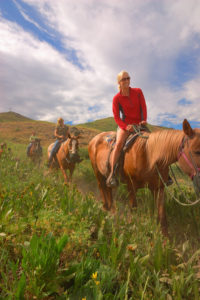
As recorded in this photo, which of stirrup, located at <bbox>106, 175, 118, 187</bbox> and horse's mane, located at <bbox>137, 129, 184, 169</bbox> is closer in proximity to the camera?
horse's mane, located at <bbox>137, 129, 184, 169</bbox>

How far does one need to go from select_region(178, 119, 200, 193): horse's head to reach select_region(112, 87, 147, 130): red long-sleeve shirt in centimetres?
147

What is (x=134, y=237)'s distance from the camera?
2.37 m

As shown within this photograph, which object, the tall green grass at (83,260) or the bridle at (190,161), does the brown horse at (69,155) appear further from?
the bridle at (190,161)

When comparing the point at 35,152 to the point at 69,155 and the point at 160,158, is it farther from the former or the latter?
the point at 160,158

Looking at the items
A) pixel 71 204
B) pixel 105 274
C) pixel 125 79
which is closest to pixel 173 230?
pixel 71 204

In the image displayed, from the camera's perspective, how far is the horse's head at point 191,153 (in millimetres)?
2664

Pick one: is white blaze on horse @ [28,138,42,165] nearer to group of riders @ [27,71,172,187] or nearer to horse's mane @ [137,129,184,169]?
group of riders @ [27,71,172,187]

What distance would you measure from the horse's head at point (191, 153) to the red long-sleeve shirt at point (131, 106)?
57.7 inches

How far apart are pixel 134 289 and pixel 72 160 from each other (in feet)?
18.7

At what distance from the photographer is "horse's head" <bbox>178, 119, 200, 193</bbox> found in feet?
8.74

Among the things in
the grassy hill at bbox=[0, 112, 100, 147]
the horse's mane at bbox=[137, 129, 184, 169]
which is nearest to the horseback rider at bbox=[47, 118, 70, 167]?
the horse's mane at bbox=[137, 129, 184, 169]

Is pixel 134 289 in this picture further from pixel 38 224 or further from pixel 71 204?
pixel 71 204

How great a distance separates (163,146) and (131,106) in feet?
4.45

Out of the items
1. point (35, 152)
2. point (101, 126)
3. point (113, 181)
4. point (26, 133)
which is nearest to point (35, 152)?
point (35, 152)
